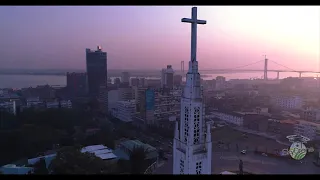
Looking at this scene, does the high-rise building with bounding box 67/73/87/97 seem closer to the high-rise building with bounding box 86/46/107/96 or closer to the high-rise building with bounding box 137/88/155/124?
the high-rise building with bounding box 86/46/107/96

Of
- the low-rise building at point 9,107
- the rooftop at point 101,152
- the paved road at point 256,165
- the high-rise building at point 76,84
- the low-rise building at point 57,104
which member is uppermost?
the high-rise building at point 76,84

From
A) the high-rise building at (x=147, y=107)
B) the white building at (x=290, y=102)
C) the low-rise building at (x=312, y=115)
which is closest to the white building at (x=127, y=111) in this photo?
the high-rise building at (x=147, y=107)

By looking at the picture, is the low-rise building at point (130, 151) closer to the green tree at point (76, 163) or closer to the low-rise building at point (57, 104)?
the green tree at point (76, 163)

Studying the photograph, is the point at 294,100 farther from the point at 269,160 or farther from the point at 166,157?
A: the point at 166,157

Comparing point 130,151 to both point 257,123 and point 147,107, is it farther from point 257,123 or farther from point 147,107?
point 257,123

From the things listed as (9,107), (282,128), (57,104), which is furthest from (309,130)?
(9,107)

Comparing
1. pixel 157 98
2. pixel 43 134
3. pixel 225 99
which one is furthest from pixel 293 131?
pixel 43 134
